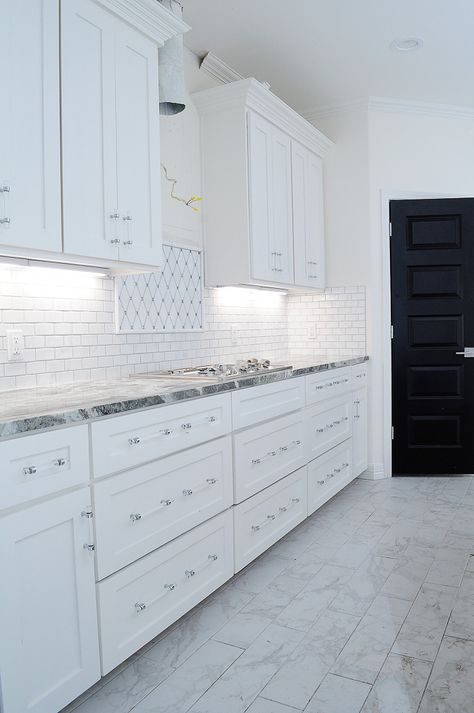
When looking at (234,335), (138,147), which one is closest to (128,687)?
(138,147)

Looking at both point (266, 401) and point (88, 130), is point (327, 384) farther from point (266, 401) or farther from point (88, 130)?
point (88, 130)

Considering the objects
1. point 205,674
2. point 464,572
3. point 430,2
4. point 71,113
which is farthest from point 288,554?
point 430,2

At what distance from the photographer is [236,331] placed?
3.91 m

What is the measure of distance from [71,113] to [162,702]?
1.98 metres

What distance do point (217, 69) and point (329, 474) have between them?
262 cm

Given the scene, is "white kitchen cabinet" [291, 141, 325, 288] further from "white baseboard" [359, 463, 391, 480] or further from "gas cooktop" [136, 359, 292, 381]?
"white baseboard" [359, 463, 391, 480]

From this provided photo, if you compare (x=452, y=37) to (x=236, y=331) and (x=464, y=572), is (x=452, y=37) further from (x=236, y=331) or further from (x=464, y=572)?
(x=464, y=572)

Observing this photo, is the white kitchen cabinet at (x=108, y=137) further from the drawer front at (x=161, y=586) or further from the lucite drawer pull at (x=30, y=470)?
the drawer front at (x=161, y=586)

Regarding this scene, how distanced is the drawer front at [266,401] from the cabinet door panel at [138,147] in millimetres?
706

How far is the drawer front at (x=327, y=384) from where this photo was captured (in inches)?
132

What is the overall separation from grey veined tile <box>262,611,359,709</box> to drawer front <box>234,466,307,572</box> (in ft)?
1.50

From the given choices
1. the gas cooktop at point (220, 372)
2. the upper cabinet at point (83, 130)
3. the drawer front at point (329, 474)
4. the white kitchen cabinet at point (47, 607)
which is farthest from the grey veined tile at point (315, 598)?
the upper cabinet at point (83, 130)

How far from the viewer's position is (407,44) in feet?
11.5

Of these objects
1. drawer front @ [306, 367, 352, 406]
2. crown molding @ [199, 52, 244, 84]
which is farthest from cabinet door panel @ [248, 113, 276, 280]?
drawer front @ [306, 367, 352, 406]
